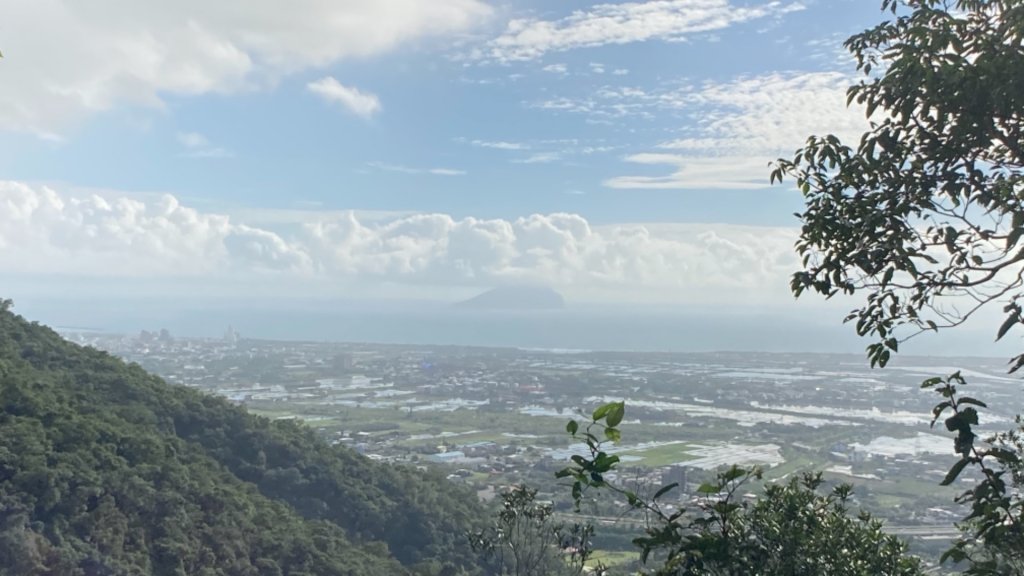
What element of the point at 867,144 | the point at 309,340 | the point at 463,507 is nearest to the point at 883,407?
the point at 463,507

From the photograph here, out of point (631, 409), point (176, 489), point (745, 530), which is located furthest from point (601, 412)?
point (631, 409)

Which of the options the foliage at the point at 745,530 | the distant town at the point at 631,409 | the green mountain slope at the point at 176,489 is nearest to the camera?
the foliage at the point at 745,530

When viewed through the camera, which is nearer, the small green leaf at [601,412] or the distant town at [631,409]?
the small green leaf at [601,412]

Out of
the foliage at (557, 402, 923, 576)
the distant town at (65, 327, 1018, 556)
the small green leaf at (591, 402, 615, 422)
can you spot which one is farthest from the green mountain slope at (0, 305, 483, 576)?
the small green leaf at (591, 402, 615, 422)

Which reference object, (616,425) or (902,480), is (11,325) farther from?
(902,480)

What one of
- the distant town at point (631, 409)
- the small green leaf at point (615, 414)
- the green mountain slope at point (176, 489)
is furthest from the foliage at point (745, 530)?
the green mountain slope at point (176, 489)

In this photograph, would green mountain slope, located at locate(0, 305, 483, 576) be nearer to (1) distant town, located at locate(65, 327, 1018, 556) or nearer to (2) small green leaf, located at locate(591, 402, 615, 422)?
(1) distant town, located at locate(65, 327, 1018, 556)

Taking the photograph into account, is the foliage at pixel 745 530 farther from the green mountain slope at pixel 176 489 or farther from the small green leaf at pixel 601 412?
the green mountain slope at pixel 176 489
